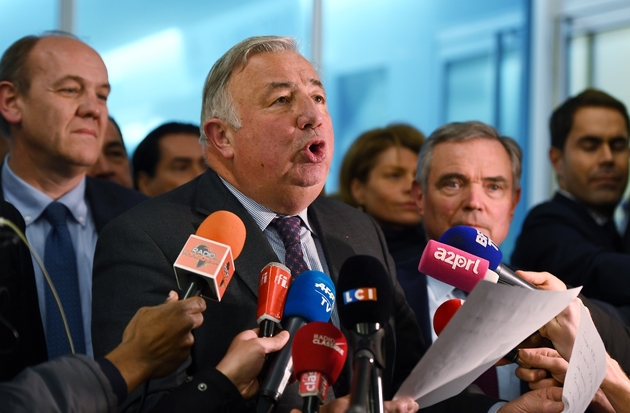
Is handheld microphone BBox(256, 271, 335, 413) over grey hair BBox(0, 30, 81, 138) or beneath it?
beneath

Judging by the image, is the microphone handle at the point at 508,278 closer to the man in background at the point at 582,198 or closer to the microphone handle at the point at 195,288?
the microphone handle at the point at 195,288

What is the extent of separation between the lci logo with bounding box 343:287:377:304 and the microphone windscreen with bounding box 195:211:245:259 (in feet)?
0.84

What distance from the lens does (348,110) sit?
513 cm

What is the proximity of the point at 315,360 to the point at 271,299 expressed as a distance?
0.69ft

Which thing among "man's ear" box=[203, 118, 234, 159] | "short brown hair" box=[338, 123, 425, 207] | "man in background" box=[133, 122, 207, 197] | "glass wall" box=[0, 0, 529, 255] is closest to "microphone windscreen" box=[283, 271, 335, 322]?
"man's ear" box=[203, 118, 234, 159]

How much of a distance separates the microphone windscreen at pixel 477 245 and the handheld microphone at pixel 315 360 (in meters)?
0.43

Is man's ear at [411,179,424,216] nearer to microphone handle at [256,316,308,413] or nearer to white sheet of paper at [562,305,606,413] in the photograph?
white sheet of paper at [562,305,606,413]

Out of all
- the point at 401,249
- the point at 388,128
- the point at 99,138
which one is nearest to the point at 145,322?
the point at 99,138

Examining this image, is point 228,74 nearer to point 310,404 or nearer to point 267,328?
point 267,328

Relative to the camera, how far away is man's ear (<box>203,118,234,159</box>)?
2.11 metres

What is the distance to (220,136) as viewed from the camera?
7.00ft

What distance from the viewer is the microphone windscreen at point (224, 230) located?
4.99 feet

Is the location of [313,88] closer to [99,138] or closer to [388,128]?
[99,138]

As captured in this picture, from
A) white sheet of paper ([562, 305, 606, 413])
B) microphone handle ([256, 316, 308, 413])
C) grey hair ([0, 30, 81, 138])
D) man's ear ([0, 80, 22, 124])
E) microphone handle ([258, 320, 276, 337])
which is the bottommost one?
white sheet of paper ([562, 305, 606, 413])
